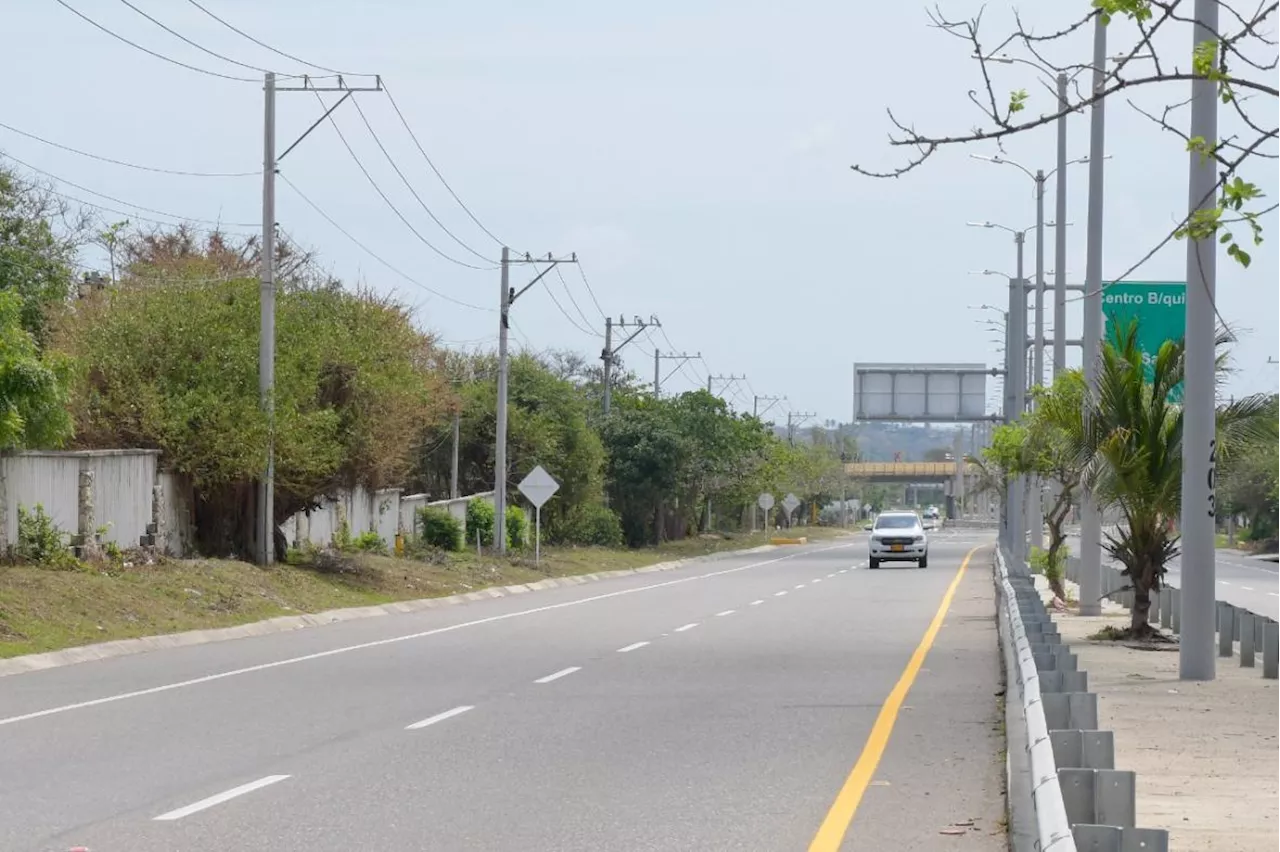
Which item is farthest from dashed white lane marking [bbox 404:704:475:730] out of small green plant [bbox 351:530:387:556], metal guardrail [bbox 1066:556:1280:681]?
small green plant [bbox 351:530:387:556]

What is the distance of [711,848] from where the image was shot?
31.6 feet

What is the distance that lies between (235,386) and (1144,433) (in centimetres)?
1676

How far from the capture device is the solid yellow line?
1007cm

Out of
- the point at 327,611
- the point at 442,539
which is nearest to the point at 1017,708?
the point at 327,611

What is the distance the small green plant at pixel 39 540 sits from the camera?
1105 inches

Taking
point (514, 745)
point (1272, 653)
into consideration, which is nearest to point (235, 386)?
point (1272, 653)

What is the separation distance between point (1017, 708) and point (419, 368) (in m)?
30.2

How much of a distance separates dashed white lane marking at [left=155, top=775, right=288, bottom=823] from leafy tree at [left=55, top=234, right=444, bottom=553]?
2176cm

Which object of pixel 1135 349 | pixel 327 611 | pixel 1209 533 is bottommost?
pixel 327 611

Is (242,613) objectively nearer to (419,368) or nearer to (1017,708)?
(419,368)

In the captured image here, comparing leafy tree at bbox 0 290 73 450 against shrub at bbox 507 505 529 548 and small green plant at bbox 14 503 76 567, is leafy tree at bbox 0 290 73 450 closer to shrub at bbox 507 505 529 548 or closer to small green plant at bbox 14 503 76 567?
small green plant at bbox 14 503 76 567

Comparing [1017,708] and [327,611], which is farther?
[327,611]

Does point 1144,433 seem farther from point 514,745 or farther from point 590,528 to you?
point 590,528

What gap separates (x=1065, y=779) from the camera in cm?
755
